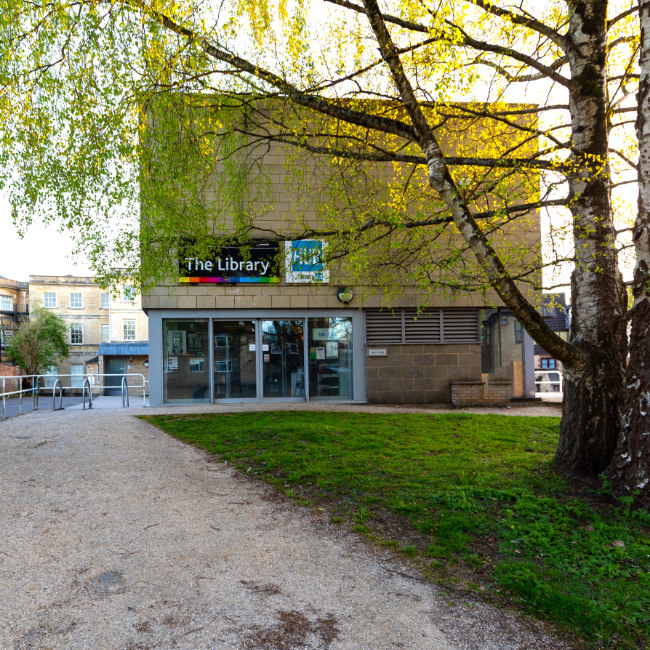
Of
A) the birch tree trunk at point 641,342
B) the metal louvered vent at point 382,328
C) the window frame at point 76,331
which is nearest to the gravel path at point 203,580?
the birch tree trunk at point 641,342

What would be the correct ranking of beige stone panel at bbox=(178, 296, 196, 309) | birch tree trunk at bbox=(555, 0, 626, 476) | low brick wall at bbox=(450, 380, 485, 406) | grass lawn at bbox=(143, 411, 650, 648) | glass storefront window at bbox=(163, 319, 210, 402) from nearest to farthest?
1. grass lawn at bbox=(143, 411, 650, 648)
2. birch tree trunk at bbox=(555, 0, 626, 476)
3. beige stone panel at bbox=(178, 296, 196, 309)
4. glass storefront window at bbox=(163, 319, 210, 402)
5. low brick wall at bbox=(450, 380, 485, 406)

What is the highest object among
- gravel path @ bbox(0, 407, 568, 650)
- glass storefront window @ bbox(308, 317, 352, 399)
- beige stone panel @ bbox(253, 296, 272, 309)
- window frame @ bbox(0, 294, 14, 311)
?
window frame @ bbox(0, 294, 14, 311)

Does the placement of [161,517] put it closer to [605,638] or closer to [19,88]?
[605,638]

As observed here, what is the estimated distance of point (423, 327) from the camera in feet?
45.3

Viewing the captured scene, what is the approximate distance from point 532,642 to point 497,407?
1083cm

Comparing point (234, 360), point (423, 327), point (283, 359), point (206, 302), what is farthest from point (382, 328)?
point (206, 302)

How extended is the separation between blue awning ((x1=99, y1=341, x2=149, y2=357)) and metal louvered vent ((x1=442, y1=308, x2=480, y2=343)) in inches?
1261

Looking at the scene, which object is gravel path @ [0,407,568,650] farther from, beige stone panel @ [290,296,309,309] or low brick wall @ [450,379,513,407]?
low brick wall @ [450,379,513,407]

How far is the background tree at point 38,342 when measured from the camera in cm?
3816

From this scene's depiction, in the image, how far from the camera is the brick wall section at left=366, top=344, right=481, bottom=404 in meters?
13.6

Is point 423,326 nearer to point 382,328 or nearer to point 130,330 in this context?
point 382,328

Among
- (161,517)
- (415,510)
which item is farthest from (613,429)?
(161,517)

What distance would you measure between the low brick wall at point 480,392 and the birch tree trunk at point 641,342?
28.4 ft

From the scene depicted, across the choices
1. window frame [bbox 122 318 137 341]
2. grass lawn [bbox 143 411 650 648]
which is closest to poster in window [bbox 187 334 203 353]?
grass lawn [bbox 143 411 650 648]
